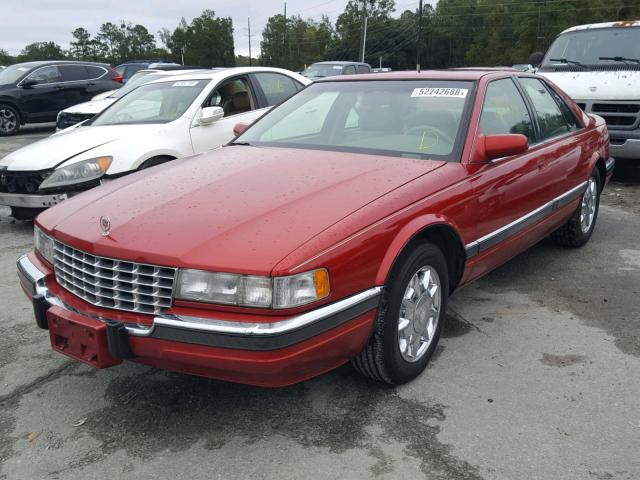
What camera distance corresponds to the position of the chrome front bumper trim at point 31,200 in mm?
5441

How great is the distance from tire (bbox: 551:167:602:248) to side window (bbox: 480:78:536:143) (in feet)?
4.00

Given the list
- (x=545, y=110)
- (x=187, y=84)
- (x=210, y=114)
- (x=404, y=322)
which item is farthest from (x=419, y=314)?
(x=187, y=84)

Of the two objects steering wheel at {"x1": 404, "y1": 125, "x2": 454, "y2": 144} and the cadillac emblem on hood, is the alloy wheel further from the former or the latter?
the cadillac emblem on hood

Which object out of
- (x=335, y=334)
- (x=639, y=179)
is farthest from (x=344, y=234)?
(x=639, y=179)

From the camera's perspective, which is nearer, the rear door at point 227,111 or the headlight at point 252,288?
the headlight at point 252,288

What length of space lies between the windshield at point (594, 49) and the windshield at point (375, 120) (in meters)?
5.42

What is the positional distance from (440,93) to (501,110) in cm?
45

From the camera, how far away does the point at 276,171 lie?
10.5 ft

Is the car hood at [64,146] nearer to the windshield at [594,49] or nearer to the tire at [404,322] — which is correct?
the tire at [404,322]

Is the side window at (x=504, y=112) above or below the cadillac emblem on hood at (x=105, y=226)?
above

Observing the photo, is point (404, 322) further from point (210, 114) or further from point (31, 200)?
point (31, 200)

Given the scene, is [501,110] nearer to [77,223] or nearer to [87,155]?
[77,223]

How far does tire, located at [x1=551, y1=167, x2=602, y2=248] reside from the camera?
5.02 metres

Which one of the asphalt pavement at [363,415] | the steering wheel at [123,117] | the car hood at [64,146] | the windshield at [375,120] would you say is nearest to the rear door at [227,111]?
the car hood at [64,146]
